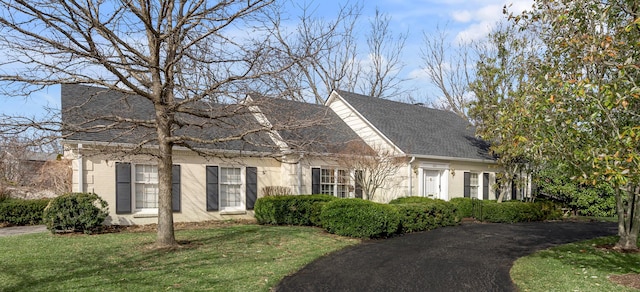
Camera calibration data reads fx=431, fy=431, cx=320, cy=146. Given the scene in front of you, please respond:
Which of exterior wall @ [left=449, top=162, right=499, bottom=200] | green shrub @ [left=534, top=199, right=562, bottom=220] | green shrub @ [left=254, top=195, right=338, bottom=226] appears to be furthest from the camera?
exterior wall @ [left=449, top=162, right=499, bottom=200]

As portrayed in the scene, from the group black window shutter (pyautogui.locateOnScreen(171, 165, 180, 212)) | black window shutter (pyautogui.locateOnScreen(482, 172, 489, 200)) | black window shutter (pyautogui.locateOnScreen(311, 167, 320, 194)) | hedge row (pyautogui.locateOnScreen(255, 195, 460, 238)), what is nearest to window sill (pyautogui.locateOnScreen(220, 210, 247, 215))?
hedge row (pyautogui.locateOnScreen(255, 195, 460, 238))

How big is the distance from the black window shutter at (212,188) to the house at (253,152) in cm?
3

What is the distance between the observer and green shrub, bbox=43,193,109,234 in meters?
11.1

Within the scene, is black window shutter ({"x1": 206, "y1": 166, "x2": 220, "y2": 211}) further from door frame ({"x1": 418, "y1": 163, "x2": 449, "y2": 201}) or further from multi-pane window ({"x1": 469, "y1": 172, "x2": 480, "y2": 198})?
multi-pane window ({"x1": 469, "y1": 172, "x2": 480, "y2": 198})

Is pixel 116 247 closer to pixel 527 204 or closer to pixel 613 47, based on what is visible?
pixel 613 47

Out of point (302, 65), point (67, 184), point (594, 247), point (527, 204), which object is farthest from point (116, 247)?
point (527, 204)

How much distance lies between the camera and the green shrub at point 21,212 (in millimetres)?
14266

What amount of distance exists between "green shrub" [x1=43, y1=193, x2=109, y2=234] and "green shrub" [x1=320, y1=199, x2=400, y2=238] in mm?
6217

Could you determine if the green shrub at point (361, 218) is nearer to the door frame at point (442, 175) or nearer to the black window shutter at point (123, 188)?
the black window shutter at point (123, 188)

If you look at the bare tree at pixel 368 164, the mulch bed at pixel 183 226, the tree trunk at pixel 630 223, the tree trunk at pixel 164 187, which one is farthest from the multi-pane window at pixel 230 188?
the tree trunk at pixel 630 223

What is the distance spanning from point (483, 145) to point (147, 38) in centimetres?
1755

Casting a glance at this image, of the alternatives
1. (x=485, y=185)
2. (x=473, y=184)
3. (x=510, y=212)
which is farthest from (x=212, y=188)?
(x=485, y=185)

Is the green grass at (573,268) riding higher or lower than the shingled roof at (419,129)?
lower

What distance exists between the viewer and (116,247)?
9.39 metres
